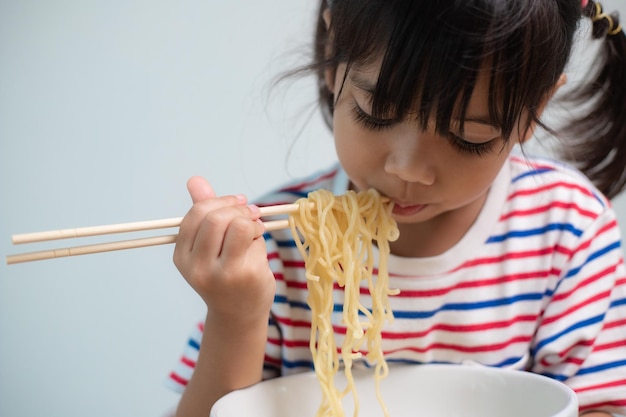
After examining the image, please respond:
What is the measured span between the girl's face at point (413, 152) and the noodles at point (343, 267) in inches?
1.2

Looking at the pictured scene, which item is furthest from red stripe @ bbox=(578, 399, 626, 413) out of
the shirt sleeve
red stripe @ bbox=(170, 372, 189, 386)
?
red stripe @ bbox=(170, 372, 189, 386)

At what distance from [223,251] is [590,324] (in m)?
0.54

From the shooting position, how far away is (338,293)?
4.09 ft

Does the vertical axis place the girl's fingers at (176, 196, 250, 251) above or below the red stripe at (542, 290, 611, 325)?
above

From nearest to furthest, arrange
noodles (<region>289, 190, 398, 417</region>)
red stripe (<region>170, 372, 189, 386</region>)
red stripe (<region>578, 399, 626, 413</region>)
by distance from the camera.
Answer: noodles (<region>289, 190, 398, 417</region>), red stripe (<region>578, 399, 626, 413</region>), red stripe (<region>170, 372, 189, 386</region>)

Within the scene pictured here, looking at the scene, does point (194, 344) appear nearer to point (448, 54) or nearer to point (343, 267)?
point (343, 267)

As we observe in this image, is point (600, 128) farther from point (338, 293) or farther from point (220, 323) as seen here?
point (220, 323)

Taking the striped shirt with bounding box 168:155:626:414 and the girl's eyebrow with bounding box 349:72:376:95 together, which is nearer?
the girl's eyebrow with bounding box 349:72:376:95

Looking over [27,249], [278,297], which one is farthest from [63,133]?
[278,297]

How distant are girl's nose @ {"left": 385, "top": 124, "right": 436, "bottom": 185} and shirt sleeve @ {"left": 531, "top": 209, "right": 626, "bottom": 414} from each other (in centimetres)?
35

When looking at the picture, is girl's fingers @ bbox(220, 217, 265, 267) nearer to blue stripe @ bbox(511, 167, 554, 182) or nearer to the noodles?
the noodles

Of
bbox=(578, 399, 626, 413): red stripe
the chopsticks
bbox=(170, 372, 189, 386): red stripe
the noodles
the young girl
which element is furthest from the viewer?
bbox=(170, 372, 189, 386): red stripe

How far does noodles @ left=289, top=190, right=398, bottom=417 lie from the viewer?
105 centimetres

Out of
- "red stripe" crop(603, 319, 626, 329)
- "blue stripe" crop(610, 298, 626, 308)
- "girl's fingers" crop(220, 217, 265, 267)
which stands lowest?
"red stripe" crop(603, 319, 626, 329)
